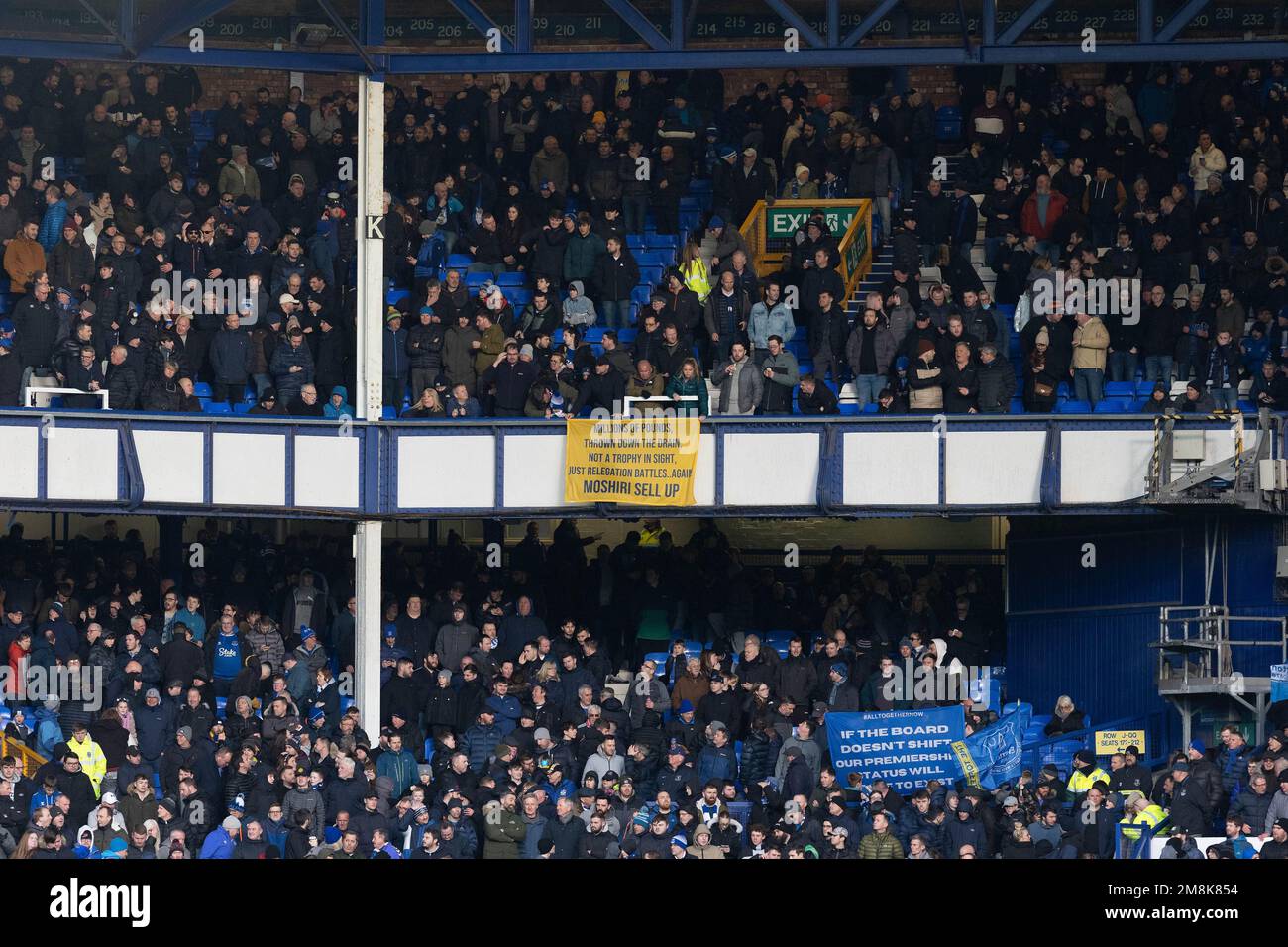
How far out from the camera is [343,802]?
917 inches

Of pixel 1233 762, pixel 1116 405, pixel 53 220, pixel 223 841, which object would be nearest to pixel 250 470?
pixel 53 220

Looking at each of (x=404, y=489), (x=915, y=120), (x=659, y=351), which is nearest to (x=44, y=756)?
(x=404, y=489)

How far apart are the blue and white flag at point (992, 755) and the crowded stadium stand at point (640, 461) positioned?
1.9 inches

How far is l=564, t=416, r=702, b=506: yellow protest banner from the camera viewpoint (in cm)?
2650

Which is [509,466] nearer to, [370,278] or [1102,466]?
[370,278]

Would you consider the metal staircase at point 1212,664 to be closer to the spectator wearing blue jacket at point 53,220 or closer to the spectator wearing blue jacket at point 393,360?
the spectator wearing blue jacket at point 393,360

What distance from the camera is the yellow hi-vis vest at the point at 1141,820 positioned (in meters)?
22.3

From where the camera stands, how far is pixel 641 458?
2656 cm

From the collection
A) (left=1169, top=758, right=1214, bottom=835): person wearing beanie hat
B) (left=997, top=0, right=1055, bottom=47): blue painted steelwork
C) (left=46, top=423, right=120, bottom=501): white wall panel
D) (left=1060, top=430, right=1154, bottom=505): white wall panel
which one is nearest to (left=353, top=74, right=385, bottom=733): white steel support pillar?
(left=46, top=423, right=120, bottom=501): white wall panel

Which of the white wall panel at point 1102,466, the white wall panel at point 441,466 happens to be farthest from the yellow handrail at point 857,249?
the white wall panel at point 441,466

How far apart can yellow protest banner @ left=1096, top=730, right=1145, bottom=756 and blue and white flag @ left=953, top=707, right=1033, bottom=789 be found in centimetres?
83

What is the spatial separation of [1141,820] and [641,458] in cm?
694

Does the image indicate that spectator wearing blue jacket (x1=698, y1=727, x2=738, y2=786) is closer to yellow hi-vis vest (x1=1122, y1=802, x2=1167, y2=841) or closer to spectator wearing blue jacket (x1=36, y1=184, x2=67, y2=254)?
yellow hi-vis vest (x1=1122, y1=802, x2=1167, y2=841)
